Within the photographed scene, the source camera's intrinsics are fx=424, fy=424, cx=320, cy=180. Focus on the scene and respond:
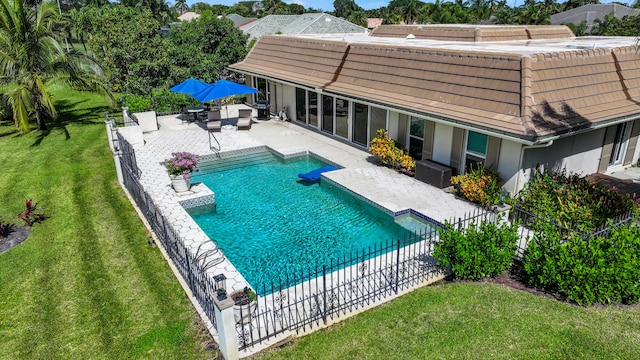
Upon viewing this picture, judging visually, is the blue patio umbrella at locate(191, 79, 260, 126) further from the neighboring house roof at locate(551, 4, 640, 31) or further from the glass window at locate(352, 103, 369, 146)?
the neighboring house roof at locate(551, 4, 640, 31)

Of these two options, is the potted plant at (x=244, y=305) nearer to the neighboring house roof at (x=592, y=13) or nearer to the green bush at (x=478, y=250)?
the green bush at (x=478, y=250)

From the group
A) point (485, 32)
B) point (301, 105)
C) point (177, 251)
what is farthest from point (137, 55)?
point (177, 251)

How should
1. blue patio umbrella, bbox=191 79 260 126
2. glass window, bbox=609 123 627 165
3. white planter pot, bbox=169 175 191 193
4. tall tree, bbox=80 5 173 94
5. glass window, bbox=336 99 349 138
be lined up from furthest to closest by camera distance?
1. tall tree, bbox=80 5 173 94
2. blue patio umbrella, bbox=191 79 260 126
3. glass window, bbox=336 99 349 138
4. glass window, bbox=609 123 627 165
5. white planter pot, bbox=169 175 191 193

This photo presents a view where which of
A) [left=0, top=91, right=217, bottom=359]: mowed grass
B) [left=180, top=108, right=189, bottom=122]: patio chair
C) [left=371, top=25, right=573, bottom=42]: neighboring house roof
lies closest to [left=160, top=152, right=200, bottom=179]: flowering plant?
[left=0, top=91, right=217, bottom=359]: mowed grass

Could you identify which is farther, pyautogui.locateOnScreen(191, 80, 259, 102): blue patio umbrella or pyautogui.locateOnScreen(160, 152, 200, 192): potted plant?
pyautogui.locateOnScreen(191, 80, 259, 102): blue patio umbrella

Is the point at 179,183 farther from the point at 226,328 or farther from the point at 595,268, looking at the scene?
the point at 595,268

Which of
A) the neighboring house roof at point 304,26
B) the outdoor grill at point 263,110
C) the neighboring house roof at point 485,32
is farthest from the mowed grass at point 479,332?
the neighboring house roof at point 304,26

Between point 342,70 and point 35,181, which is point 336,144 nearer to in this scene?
point 342,70
